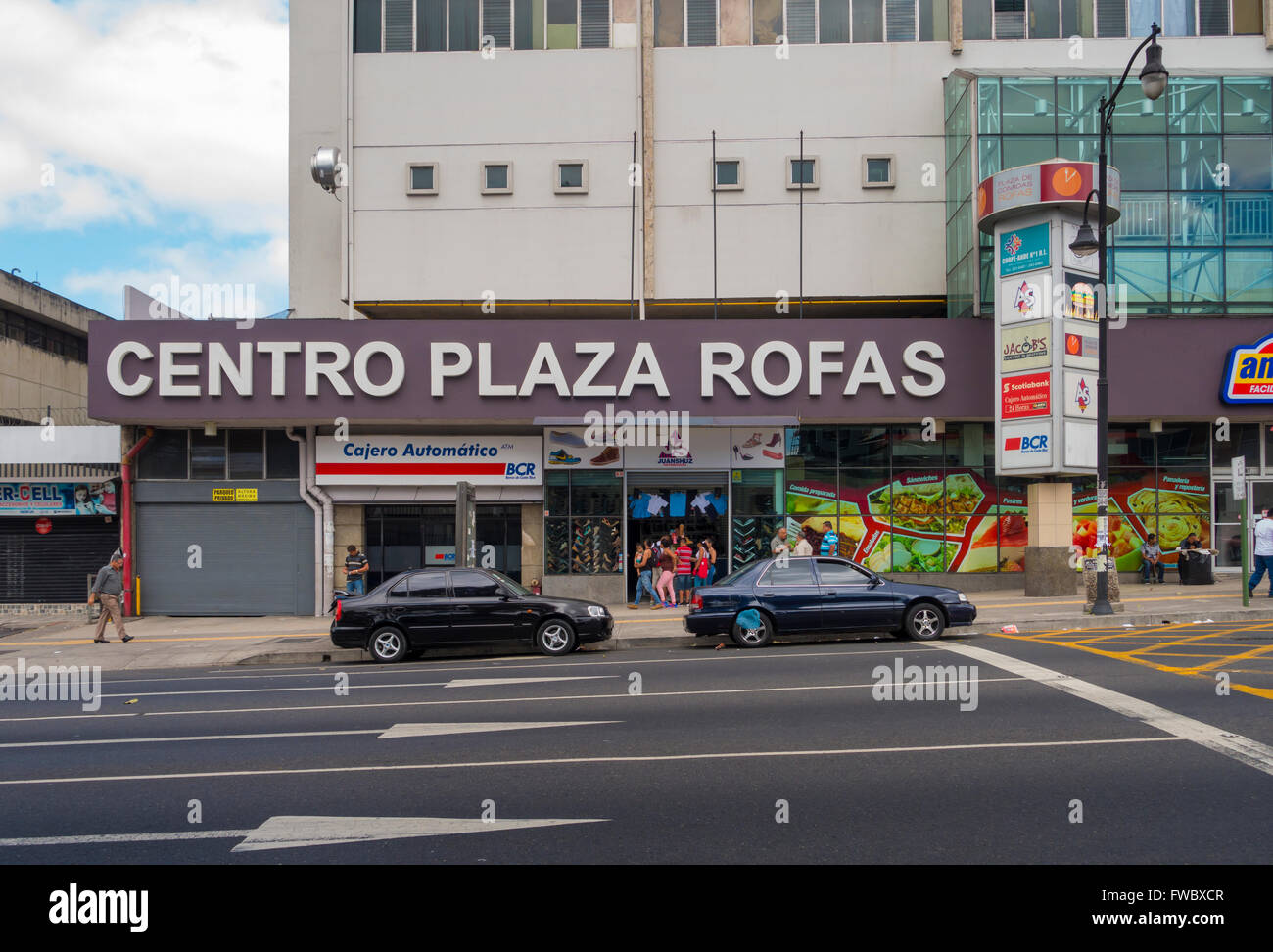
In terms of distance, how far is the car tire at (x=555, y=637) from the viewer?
14398 mm

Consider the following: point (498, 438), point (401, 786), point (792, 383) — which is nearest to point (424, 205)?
point (498, 438)

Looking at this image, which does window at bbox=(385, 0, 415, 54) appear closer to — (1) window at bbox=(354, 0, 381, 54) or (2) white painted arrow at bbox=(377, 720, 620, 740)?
(1) window at bbox=(354, 0, 381, 54)

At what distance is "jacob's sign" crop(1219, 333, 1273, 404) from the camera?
20.0m

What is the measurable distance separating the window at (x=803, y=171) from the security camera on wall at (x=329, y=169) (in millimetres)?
11414

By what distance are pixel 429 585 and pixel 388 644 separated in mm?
1149

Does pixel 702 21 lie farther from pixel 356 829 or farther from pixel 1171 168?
pixel 356 829

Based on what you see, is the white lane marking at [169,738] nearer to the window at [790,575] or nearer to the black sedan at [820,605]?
the black sedan at [820,605]

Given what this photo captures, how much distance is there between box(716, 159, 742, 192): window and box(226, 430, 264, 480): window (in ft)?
42.7

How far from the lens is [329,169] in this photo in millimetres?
22562

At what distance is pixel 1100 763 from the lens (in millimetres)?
6848

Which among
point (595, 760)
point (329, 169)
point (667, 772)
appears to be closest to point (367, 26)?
point (329, 169)

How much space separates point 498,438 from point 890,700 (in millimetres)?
13682

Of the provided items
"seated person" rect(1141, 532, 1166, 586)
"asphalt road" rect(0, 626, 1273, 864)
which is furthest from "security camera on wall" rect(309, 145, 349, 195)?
"seated person" rect(1141, 532, 1166, 586)
